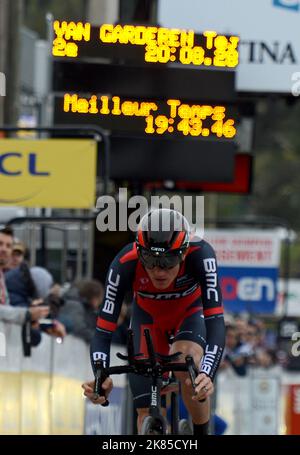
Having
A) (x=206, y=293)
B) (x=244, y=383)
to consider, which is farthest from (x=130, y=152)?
(x=244, y=383)

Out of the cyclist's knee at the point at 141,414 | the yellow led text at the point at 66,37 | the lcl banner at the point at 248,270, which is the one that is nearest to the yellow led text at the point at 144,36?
the yellow led text at the point at 66,37

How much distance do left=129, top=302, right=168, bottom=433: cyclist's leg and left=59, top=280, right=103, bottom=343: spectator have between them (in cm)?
268

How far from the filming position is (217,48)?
10.4 meters

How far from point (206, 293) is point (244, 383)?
1091 centimetres

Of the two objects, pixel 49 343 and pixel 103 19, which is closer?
pixel 49 343

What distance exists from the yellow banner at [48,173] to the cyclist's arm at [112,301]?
288cm

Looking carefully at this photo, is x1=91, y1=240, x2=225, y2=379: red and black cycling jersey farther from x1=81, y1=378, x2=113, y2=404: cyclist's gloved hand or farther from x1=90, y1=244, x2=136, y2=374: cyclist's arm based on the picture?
x1=81, y1=378, x2=113, y2=404: cyclist's gloved hand

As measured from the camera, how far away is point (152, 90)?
11617mm

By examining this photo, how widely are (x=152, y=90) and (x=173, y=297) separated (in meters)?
2.60

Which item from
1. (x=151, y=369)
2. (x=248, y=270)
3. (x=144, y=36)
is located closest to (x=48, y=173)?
(x=144, y=36)

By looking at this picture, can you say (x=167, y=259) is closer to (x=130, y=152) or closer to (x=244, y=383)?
(x=130, y=152)

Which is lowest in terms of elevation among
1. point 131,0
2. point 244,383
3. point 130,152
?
point 244,383

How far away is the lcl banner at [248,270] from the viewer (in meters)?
20.8

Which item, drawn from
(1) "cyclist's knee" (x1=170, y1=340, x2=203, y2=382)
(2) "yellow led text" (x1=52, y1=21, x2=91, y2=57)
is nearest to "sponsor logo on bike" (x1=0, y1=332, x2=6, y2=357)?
(1) "cyclist's knee" (x1=170, y1=340, x2=203, y2=382)
